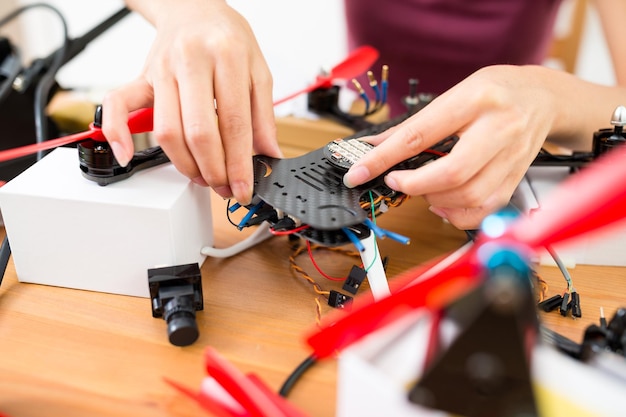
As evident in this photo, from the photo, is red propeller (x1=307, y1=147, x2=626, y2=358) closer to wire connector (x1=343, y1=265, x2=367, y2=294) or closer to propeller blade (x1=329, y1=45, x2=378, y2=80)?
wire connector (x1=343, y1=265, x2=367, y2=294)

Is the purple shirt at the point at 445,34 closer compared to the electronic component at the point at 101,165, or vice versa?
the electronic component at the point at 101,165

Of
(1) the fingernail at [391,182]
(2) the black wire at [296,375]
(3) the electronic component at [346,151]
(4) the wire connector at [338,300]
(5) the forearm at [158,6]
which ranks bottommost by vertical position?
(4) the wire connector at [338,300]

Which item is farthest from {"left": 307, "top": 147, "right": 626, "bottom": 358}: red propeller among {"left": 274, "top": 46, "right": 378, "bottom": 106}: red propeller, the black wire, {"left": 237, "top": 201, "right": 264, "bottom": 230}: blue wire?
{"left": 274, "top": 46, "right": 378, "bottom": 106}: red propeller

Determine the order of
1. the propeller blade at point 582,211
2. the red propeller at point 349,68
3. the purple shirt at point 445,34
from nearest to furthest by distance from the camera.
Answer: the propeller blade at point 582,211 → the red propeller at point 349,68 → the purple shirt at point 445,34

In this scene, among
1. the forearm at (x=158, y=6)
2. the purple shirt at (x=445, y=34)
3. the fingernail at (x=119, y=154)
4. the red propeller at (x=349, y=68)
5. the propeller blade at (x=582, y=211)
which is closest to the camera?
the propeller blade at (x=582, y=211)

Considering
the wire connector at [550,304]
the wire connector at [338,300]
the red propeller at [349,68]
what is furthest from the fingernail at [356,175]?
the red propeller at [349,68]

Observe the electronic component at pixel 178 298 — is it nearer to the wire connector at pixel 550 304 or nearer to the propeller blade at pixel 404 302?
the propeller blade at pixel 404 302

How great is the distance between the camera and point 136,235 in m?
0.55

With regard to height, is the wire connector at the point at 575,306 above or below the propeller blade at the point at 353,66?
below

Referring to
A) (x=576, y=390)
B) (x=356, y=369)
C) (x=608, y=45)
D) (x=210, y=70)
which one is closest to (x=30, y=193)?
(x=210, y=70)

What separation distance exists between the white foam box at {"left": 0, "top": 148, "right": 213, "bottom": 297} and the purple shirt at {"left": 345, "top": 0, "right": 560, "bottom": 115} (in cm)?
68

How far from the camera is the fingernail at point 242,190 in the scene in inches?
21.5

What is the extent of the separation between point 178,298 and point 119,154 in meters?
0.16

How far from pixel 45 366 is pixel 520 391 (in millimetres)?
387
